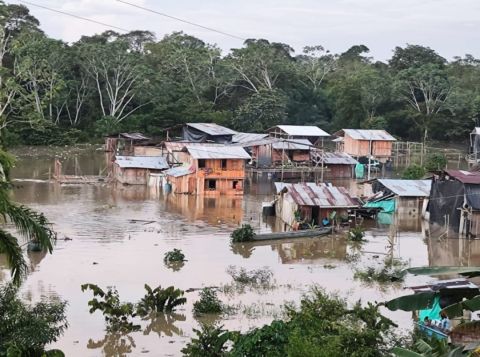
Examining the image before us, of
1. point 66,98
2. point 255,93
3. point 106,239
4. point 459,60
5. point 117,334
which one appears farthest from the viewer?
point 459,60

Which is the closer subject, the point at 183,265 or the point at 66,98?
the point at 183,265

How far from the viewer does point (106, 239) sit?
22844mm

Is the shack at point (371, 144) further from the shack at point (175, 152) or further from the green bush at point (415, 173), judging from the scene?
the shack at point (175, 152)

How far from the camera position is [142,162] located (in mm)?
36500

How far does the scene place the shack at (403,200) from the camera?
91.1 ft

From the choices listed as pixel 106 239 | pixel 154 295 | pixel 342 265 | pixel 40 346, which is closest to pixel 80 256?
pixel 106 239

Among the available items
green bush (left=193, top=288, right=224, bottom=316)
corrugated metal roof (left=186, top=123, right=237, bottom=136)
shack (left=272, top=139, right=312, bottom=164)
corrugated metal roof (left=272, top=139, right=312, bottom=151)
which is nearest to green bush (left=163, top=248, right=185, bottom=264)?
green bush (left=193, top=288, right=224, bottom=316)

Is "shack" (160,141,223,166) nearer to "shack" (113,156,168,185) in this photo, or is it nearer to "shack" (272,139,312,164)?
"shack" (113,156,168,185)

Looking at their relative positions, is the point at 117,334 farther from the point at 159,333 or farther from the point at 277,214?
the point at 277,214

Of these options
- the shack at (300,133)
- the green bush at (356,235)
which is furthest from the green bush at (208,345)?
the shack at (300,133)

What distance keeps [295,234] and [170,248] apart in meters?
4.48

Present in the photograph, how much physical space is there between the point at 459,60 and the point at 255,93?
31.9m

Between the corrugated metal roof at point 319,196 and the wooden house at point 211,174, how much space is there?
24.5 ft

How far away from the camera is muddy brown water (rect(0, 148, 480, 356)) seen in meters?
14.4
